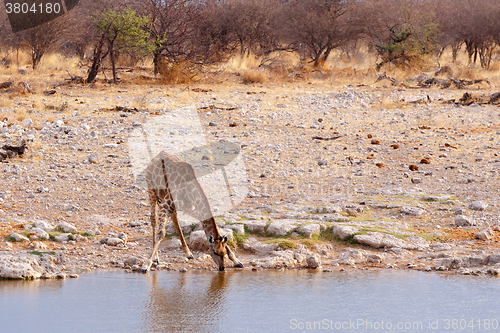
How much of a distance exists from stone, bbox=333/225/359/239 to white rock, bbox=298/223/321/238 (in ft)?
0.64

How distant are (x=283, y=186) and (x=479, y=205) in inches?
107

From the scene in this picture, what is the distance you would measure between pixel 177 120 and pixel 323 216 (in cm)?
572

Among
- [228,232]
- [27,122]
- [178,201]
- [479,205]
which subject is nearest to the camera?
[178,201]

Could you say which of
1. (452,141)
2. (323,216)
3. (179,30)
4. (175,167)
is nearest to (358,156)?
(452,141)

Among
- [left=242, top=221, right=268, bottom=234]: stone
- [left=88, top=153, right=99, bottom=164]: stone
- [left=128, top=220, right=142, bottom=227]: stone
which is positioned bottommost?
[left=128, top=220, right=142, bottom=227]: stone

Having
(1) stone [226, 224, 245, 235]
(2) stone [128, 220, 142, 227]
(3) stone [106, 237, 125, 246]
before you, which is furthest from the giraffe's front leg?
(2) stone [128, 220, 142, 227]

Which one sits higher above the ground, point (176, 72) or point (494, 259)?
point (176, 72)

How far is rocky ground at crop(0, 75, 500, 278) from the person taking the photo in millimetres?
5934

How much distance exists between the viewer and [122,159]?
9180 millimetres

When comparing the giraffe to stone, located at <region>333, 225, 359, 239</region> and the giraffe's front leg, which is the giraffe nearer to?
the giraffe's front leg

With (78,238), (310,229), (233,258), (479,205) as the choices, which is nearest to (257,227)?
(310,229)

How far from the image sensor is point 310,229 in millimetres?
6336

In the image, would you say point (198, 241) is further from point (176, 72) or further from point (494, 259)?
point (176, 72)

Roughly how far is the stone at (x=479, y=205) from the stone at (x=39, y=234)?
5.35 m
